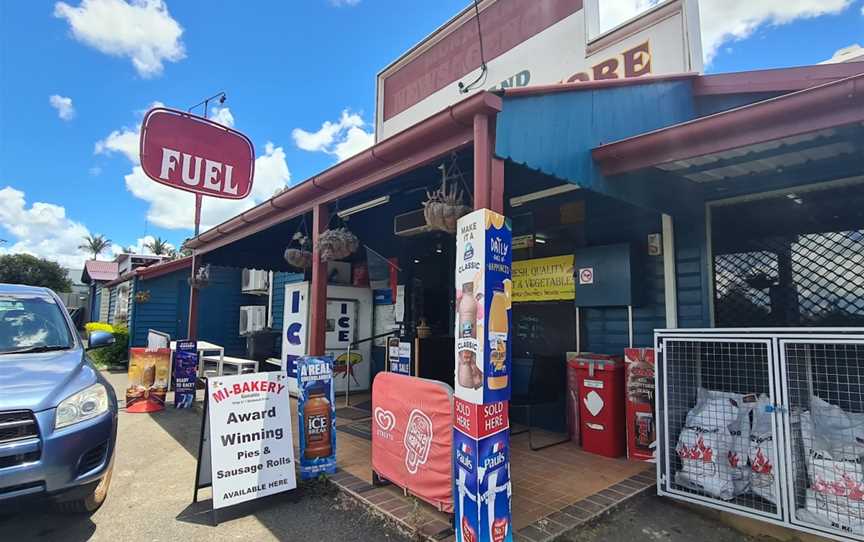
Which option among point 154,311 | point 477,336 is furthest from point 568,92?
point 154,311

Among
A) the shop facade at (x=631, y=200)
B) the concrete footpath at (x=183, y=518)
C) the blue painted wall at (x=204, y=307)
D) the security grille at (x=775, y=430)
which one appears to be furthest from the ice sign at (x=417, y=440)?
the blue painted wall at (x=204, y=307)

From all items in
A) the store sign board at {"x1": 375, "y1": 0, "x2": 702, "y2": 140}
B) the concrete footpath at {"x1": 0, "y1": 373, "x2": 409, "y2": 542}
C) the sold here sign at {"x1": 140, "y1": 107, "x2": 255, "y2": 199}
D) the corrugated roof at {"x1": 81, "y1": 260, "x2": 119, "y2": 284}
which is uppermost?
the store sign board at {"x1": 375, "y1": 0, "x2": 702, "y2": 140}

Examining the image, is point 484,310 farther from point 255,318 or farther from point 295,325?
point 255,318

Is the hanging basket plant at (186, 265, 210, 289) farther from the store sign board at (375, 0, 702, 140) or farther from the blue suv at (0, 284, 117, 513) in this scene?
the blue suv at (0, 284, 117, 513)

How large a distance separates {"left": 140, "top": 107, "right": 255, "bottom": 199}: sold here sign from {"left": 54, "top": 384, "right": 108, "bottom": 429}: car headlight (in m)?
4.73

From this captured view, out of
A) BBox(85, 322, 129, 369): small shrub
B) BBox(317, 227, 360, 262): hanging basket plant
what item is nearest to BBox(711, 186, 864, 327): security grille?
BBox(317, 227, 360, 262): hanging basket plant

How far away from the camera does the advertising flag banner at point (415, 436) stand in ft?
9.46

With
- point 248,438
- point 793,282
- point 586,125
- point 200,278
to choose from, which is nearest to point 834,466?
point 793,282

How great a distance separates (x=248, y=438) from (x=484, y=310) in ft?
7.18

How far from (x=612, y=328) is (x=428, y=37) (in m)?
5.47

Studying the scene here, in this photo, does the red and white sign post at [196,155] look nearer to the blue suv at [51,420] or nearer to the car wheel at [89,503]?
the blue suv at [51,420]

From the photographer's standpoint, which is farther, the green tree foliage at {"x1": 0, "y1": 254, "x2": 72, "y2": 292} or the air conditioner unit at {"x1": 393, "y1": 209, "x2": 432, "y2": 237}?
the green tree foliage at {"x1": 0, "y1": 254, "x2": 72, "y2": 292}

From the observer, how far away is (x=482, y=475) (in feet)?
7.87

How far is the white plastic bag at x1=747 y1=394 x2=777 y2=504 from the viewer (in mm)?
2840
